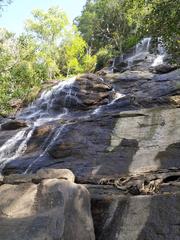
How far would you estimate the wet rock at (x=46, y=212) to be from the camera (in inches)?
245

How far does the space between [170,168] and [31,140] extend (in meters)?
7.80

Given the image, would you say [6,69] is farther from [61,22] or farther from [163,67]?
[61,22]

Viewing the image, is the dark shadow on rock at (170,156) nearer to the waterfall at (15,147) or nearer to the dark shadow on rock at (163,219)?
the dark shadow on rock at (163,219)

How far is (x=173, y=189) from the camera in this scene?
8234 millimetres

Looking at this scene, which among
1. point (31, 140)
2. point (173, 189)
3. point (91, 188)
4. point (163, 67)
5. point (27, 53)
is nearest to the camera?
point (173, 189)

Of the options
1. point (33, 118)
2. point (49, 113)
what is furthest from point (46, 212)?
point (49, 113)

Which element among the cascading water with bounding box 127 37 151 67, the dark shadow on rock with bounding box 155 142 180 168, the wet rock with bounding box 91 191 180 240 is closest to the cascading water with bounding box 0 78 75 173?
the dark shadow on rock with bounding box 155 142 180 168

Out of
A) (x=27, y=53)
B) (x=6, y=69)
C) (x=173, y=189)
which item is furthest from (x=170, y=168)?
(x=27, y=53)

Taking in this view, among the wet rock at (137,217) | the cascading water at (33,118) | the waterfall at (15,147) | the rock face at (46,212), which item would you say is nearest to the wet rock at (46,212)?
the rock face at (46,212)

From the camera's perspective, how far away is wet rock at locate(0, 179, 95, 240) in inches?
245

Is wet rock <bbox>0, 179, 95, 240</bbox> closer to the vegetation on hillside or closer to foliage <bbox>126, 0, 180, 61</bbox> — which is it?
foliage <bbox>126, 0, 180, 61</bbox>

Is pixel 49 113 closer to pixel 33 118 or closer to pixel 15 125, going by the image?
pixel 33 118

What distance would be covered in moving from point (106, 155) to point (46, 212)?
20.7 feet

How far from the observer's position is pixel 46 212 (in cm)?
682
